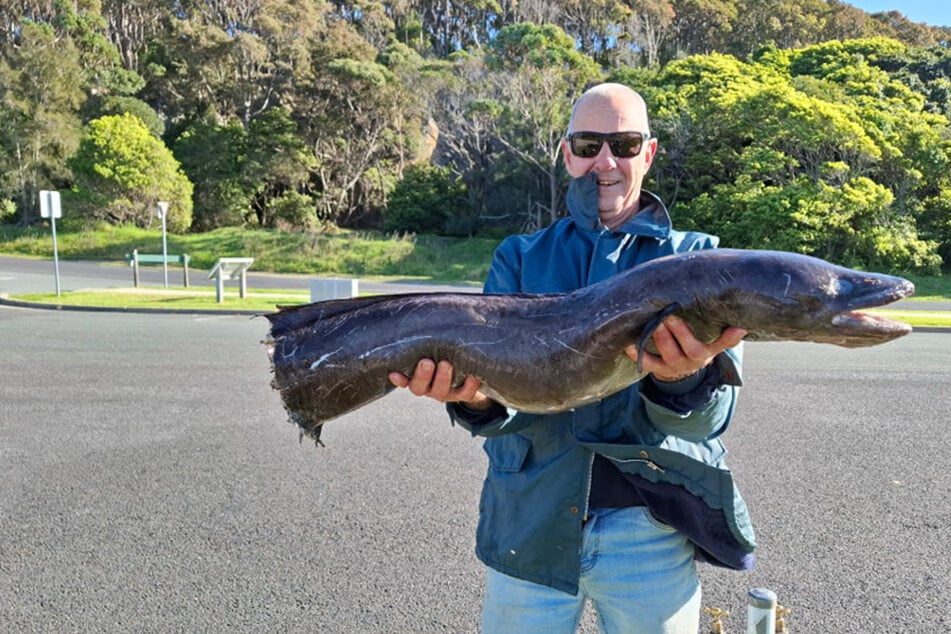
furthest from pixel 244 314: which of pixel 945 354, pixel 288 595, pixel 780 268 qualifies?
pixel 780 268

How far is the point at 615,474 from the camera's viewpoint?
2.22 meters

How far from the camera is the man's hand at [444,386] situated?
233cm

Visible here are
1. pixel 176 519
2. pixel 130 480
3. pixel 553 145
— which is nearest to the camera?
pixel 176 519

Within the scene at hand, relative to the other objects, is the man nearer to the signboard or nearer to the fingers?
the fingers

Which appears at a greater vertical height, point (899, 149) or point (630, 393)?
point (899, 149)

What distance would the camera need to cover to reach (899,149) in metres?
33.8

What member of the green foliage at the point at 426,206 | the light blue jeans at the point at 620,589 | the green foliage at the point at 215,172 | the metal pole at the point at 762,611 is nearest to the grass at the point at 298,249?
the green foliage at the point at 426,206

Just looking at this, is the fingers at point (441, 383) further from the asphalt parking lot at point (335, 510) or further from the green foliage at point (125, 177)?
the green foliage at point (125, 177)

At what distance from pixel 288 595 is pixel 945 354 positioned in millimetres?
12895

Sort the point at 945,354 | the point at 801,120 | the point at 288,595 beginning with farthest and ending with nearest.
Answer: the point at 801,120, the point at 945,354, the point at 288,595

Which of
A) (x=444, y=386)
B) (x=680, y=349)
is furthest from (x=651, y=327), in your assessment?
(x=444, y=386)

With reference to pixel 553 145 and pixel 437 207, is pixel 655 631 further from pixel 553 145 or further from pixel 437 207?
pixel 437 207

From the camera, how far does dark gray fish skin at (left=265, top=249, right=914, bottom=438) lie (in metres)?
2.13

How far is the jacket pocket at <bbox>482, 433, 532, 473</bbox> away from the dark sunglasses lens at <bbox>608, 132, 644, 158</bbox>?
1.04 meters
